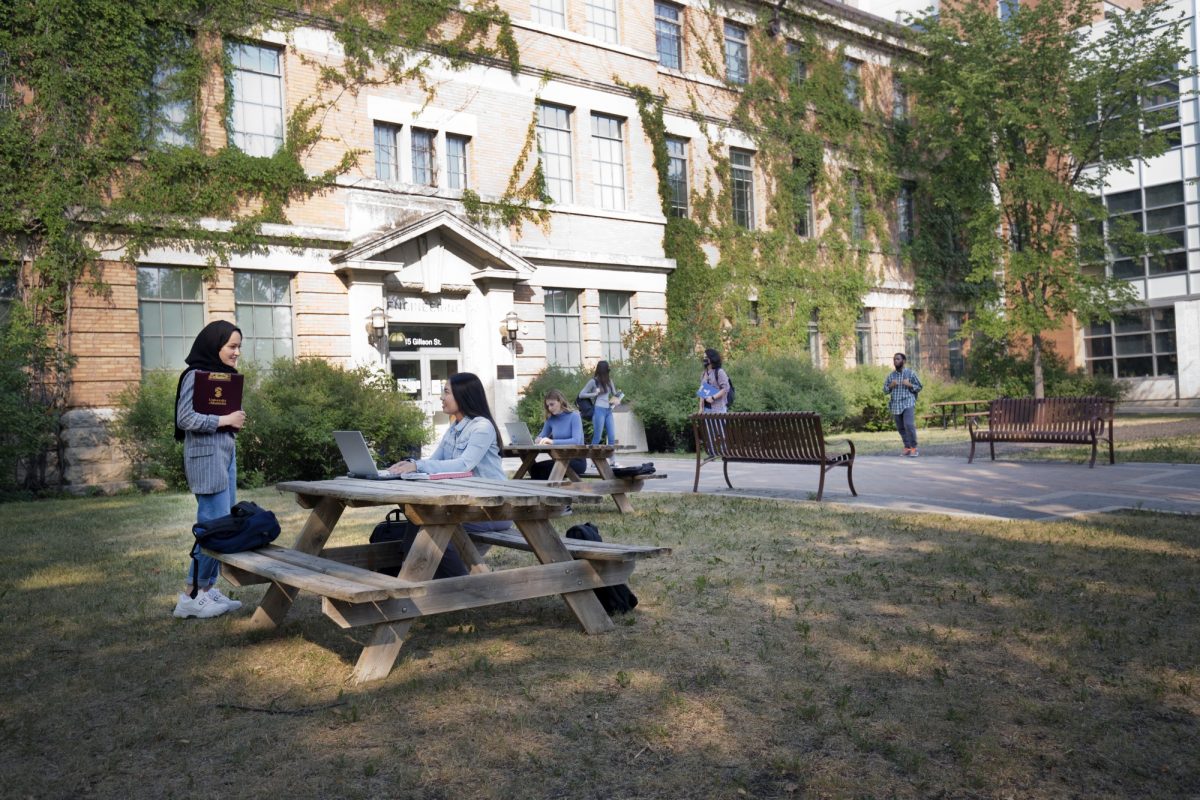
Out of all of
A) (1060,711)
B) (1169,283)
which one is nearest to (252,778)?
(1060,711)

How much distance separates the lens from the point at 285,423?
1466 cm

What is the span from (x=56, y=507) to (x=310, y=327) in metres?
5.60

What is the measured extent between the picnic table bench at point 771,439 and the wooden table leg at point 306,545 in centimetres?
584

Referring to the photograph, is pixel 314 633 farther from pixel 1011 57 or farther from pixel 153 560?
pixel 1011 57

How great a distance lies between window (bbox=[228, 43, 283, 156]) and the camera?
56.4 ft

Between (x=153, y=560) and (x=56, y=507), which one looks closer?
(x=153, y=560)

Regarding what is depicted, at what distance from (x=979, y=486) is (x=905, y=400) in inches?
213

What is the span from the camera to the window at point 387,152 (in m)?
19.0

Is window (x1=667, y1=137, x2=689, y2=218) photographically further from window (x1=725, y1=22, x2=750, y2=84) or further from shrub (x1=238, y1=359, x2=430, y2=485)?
shrub (x1=238, y1=359, x2=430, y2=485)

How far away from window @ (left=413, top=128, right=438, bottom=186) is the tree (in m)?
15.8

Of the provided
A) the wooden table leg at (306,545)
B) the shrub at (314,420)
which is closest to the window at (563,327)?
the shrub at (314,420)

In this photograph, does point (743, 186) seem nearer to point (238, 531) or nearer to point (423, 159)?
point (423, 159)

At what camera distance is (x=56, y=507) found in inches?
515

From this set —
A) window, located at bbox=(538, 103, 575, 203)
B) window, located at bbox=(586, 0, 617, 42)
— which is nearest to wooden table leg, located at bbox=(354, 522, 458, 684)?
window, located at bbox=(538, 103, 575, 203)
